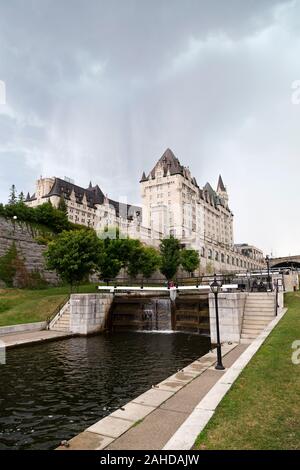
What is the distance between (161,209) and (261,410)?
332 ft

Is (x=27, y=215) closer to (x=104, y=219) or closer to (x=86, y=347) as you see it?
(x=86, y=347)

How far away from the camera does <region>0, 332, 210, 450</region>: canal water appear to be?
8.34 metres

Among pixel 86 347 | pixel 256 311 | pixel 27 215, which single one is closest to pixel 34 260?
pixel 27 215

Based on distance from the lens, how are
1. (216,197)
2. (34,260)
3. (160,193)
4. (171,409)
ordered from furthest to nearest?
(216,197) < (160,193) < (34,260) < (171,409)

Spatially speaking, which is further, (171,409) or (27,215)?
(27,215)

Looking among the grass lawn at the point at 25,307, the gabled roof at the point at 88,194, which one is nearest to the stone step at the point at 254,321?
the grass lawn at the point at 25,307

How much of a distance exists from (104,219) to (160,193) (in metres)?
24.7

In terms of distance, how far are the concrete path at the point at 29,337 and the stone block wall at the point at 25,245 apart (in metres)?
20.8

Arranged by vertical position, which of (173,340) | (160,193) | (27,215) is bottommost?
(173,340)

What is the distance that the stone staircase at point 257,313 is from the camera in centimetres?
1889

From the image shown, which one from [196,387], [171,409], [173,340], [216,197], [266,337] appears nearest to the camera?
[171,409]

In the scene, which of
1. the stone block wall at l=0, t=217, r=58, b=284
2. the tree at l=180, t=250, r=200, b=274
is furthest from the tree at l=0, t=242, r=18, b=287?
the tree at l=180, t=250, r=200, b=274

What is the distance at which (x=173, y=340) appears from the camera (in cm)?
2194

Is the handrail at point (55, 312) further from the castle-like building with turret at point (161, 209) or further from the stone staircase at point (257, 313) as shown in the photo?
the castle-like building with turret at point (161, 209)
